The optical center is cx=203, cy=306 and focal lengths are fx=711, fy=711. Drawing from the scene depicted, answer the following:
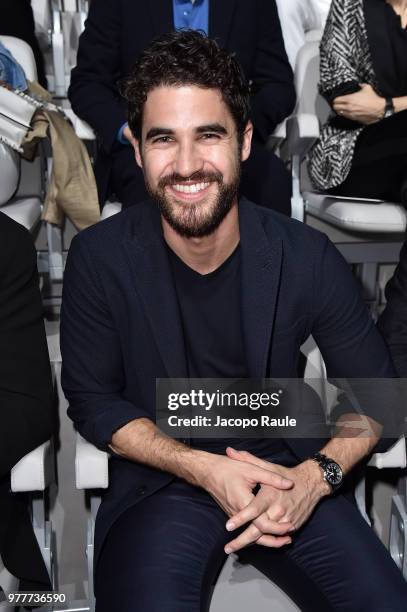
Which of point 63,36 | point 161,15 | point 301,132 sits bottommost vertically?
point 301,132

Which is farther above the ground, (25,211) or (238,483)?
(25,211)

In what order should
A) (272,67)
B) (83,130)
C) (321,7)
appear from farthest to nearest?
(321,7) < (272,67) < (83,130)

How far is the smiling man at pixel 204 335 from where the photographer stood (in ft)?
→ 4.27

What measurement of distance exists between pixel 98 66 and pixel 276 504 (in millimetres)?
1535

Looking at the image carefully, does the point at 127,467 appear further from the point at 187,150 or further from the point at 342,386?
the point at 187,150

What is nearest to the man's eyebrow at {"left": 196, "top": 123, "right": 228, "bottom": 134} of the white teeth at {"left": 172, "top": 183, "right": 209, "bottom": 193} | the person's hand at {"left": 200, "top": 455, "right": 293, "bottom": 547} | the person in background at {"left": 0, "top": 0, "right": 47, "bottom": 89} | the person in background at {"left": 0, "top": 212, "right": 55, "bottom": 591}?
the white teeth at {"left": 172, "top": 183, "right": 209, "bottom": 193}

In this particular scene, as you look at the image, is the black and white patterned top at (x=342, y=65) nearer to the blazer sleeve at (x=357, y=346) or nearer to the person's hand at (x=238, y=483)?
the blazer sleeve at (x=357, y=346)

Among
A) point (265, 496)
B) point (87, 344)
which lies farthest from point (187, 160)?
point (265, 496)

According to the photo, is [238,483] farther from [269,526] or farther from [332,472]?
[332,472]

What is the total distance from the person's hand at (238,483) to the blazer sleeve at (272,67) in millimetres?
1271

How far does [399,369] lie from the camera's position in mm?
1488

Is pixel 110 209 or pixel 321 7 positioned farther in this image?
pixel 321 7

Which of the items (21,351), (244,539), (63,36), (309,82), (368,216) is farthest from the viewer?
(63,36)

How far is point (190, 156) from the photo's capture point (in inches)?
53.3
